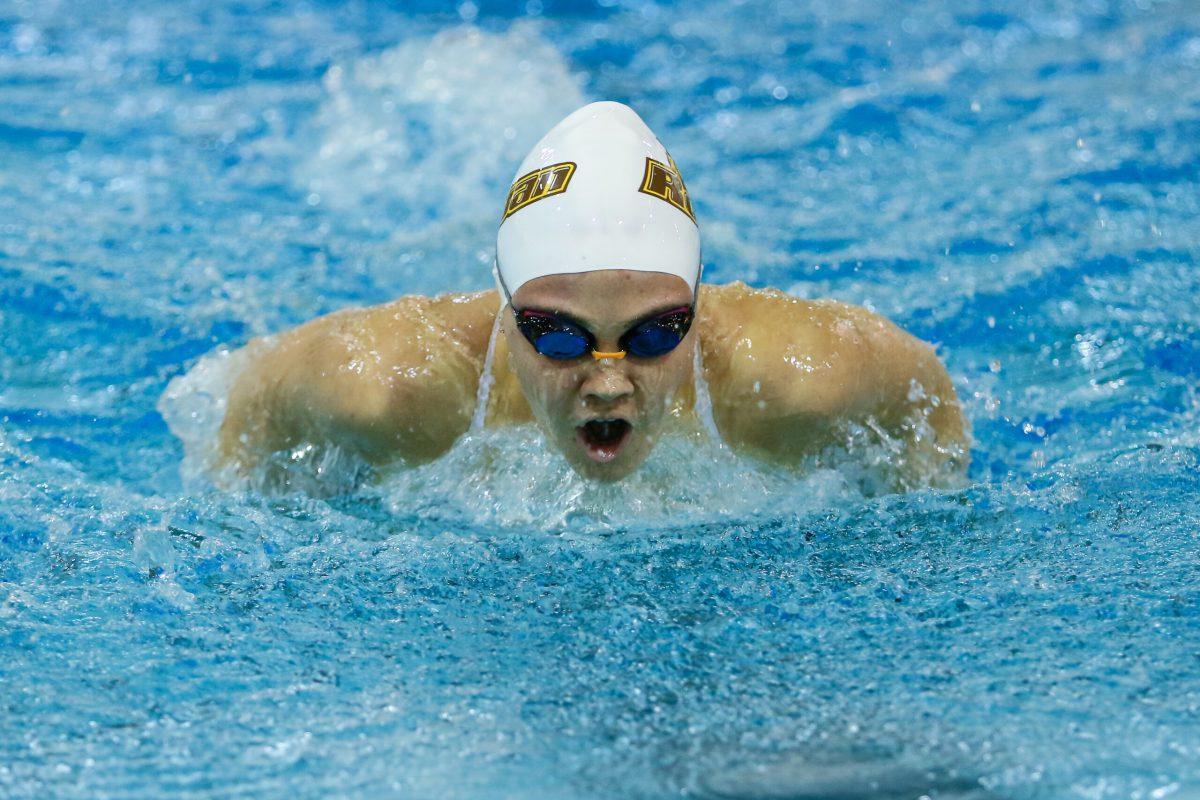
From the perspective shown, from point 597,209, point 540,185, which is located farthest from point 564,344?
point 540,185

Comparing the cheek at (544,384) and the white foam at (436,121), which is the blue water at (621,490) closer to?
the white foam at (436,121)

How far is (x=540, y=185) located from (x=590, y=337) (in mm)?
438

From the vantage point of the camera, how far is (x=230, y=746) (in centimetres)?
234

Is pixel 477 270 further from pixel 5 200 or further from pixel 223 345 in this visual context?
pixel 5 200

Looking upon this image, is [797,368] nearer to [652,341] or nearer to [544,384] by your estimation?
[652,341]

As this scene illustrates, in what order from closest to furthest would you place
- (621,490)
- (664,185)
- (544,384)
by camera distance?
1. (544,384)
2. (664,185)
3. (621,490)

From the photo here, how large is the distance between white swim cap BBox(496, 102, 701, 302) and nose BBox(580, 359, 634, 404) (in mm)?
213

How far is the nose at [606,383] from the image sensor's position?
110 inches

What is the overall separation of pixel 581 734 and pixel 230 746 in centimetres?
62

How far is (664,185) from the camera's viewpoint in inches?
119

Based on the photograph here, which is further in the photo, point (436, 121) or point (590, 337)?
point (436, 121)

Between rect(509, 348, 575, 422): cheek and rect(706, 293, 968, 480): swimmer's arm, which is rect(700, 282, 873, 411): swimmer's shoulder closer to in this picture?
rect(706, 293, 968, 480): swimmer's arm

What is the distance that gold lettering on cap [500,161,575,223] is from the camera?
298 cm

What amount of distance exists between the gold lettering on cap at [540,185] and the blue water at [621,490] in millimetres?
612
